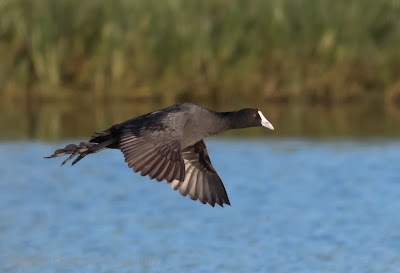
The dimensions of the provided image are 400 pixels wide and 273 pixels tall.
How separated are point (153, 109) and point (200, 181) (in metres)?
7.65

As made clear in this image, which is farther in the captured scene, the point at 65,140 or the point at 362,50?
the point at 362,50

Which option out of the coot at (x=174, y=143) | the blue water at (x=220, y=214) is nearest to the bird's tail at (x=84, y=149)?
the coot at (x=174, y=143)

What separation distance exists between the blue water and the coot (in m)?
0.82

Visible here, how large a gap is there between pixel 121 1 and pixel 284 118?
3.68 metres

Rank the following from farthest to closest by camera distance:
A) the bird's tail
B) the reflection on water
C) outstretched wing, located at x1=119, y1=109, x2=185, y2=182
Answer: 1. the reflection on water
2. the bird's tail
3. outstretched wing, located at x1=119, y1=109, x2=185, y2=182

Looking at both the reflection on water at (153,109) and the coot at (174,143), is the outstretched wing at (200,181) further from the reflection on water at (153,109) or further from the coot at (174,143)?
the reflection on water at (153,109)

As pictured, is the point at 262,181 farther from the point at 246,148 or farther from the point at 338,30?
the point at 338,30

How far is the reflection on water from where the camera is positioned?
43.3ft

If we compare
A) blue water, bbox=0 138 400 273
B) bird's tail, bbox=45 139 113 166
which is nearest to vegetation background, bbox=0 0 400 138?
blue water, bbox=0 138 400 273

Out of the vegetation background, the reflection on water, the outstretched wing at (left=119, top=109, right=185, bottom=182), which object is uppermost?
the vegetation background

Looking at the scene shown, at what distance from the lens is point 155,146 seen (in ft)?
18.4

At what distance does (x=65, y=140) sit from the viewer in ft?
41.4

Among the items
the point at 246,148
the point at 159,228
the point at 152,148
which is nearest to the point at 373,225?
the point at 159,228

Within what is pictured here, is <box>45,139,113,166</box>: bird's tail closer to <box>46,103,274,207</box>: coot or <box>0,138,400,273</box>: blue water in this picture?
<box>46,103,274,207</box>: coot
